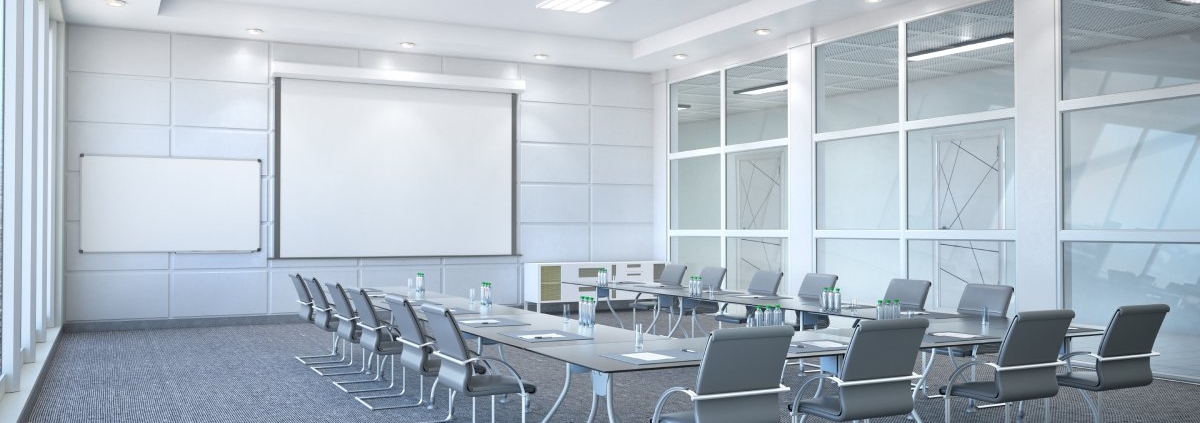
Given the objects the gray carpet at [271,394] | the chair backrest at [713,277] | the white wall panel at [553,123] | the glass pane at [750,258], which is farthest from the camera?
the white wall panel at [553,123]

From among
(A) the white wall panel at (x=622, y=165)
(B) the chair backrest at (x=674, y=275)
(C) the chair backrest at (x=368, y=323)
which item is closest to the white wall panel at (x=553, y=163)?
(A) the white wall panel at (x=622, y=165)

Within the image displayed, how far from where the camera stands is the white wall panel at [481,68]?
1201 cm

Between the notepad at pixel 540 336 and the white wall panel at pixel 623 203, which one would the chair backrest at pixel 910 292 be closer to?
the notepad at pixel 540 336

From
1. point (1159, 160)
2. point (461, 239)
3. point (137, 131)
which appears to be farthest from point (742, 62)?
point (137, 131)

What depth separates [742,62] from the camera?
37.9ft

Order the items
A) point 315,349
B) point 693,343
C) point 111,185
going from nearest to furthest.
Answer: point 693,343 < point 315,349 < point 111,185

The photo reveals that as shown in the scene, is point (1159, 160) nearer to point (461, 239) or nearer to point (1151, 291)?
point (1151, 291)

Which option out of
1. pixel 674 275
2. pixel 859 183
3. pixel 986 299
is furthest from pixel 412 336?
pixel 859 183

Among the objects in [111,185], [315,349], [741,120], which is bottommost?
[315,349]

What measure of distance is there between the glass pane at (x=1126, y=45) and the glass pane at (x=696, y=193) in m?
5.06

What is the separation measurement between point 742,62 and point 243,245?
6.11 metres

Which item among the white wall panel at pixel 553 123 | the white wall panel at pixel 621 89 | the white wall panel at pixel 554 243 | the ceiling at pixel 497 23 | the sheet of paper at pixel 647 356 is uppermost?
the ceiling at pixel 497 23

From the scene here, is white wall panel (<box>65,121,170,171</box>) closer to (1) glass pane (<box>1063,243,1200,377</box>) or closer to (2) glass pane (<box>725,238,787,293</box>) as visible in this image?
(2) glass pane (<box>725,238,787,293</box>)

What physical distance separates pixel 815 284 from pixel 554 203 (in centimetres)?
516
